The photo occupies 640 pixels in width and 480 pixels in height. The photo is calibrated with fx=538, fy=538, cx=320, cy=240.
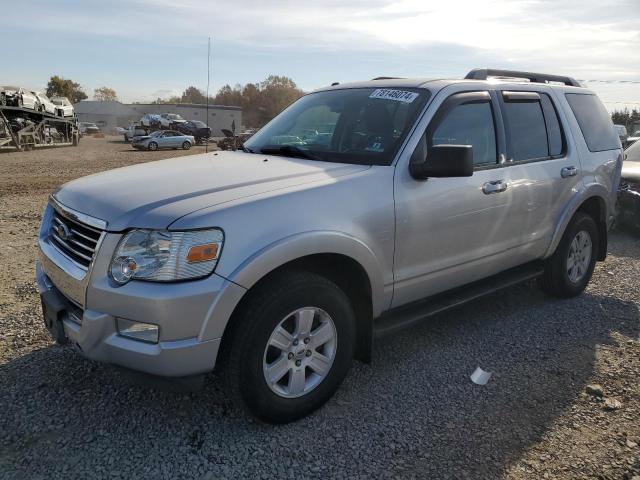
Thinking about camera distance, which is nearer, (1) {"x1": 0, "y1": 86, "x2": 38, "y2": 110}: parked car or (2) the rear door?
(2) the rear door

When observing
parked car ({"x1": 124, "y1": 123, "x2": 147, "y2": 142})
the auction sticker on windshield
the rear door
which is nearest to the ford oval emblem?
the auction sticker on windshield

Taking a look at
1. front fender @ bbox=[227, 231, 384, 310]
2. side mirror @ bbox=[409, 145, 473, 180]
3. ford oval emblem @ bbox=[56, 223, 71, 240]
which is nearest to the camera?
front fender @ bbox=[227, 231, 384, 310]

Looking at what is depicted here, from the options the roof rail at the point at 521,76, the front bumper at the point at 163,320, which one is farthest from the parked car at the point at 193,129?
the front bumper at the point at 163,320

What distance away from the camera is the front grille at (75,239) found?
2707 millimetres

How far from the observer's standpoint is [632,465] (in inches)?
109

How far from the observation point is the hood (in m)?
2.61

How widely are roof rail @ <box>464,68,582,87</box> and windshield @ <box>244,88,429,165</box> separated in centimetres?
85

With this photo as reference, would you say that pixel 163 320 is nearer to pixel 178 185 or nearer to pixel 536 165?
pixel 178 185

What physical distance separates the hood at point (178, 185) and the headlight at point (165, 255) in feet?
0.22

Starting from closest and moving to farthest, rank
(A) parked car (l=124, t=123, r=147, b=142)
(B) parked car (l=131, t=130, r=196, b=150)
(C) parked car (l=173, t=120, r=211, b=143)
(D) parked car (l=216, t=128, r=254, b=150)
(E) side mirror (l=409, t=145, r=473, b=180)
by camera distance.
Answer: (E) side mirror (l=409, t=145, r=473, b=180)
(D) parked car (l=216, t=128, r=254, b=150)
(B) parked car (l=131, t=130, r=196, b=150)
(C) parked car (l=173, t=120, r=211, b=143)
(A) parked car (l=124, t=123, r=147, b=142)

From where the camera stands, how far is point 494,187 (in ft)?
12.6

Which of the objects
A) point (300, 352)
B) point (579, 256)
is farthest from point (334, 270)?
point (579, 256)

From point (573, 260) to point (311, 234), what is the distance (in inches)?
133

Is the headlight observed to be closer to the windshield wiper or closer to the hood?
the hood
